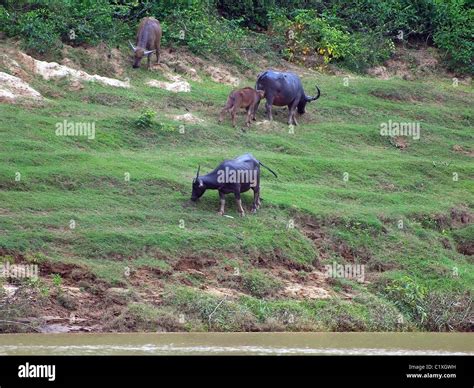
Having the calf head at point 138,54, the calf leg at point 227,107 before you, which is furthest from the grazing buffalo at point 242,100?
the calf head at point 138,54

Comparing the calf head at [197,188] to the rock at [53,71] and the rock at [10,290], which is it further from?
the rock at [53,71]

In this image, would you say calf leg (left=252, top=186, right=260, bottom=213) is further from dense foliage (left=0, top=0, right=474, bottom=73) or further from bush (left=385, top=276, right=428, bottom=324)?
dense foliage (left=0, top=0, right=474, bottom=73)

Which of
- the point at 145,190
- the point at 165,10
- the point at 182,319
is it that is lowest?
the point at 182,319

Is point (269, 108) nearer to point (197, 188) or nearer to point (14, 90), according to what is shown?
point (14, 90)

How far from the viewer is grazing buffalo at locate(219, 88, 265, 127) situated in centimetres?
→ 2831

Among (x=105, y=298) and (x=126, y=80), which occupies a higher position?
(x=126, y=80)

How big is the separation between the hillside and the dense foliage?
0.83 meters

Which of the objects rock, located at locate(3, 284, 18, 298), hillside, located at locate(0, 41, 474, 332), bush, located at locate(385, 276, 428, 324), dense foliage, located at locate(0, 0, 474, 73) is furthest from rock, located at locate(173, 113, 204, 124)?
rock, located at locate(3, 284, 18, 298)

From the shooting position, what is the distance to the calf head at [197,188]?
74.9ft

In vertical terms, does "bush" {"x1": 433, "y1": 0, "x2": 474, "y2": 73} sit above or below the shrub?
above

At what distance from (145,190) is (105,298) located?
4547 millimetres
